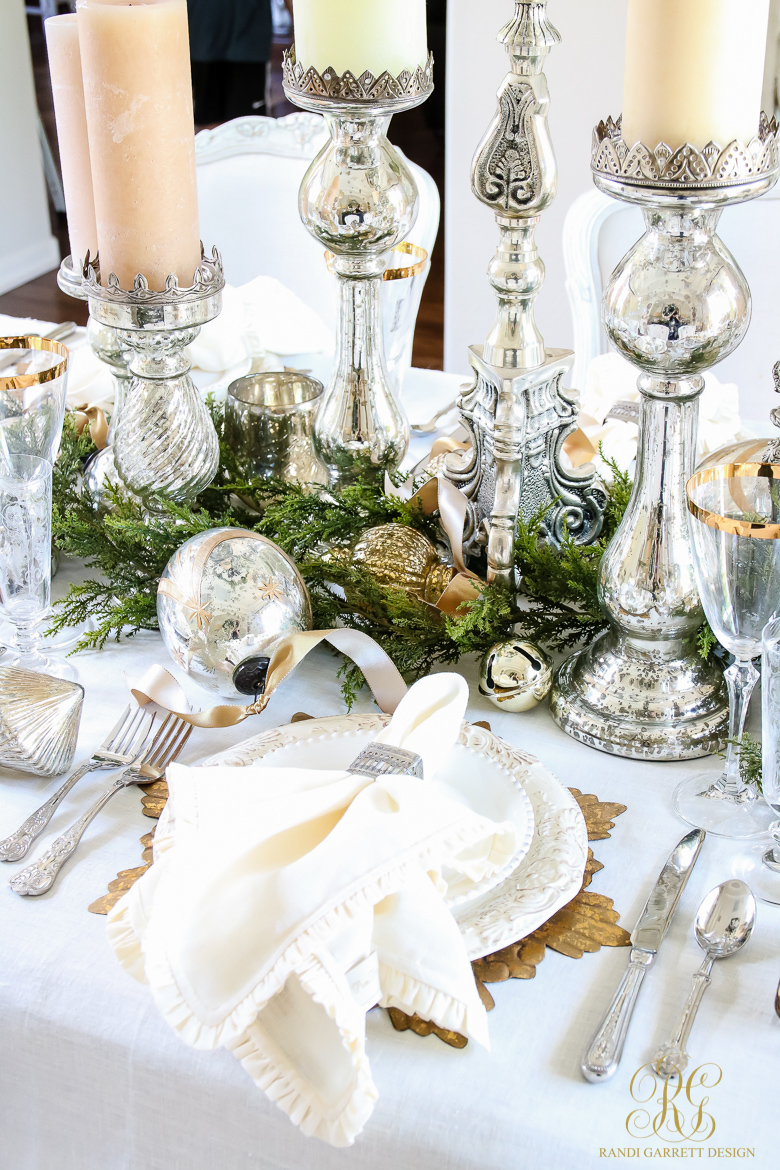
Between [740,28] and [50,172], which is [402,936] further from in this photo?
[50,172]

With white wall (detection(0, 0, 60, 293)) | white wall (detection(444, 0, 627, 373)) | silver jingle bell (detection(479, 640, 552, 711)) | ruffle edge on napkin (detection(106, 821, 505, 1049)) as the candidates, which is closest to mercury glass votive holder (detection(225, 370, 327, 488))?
silver jingle bell (detection(479, 640, 552, 711))

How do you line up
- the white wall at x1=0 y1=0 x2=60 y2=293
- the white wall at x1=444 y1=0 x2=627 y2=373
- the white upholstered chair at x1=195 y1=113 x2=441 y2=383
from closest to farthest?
the white upholstered chair at x1=195 y1=113 x2=441 y2=383, the white wall at x1=444 y1=0 x2=627 y2=373, the white wall at x1=0 y1=0 x2=60 y2=293

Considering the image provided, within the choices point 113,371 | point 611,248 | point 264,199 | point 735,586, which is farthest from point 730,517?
point 264,199

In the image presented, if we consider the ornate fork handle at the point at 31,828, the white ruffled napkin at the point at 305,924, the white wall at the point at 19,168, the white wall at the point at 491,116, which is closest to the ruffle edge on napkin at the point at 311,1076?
the white ruffled napkin at the point at 305,924

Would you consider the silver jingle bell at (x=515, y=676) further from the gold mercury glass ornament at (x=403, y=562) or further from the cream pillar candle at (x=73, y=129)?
the cream pillar candle at (x=73, y=129)

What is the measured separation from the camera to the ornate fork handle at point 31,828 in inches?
24.1

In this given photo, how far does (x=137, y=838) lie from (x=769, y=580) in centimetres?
39

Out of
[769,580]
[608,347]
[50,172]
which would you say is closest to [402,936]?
[769,580]

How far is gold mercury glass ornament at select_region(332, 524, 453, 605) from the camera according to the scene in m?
0.79

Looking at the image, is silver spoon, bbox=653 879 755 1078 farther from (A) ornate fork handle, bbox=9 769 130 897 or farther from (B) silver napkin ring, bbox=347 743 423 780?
(A) ornate fork handle, bbox=9 769 130 897

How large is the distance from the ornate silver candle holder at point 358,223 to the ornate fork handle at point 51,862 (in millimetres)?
359

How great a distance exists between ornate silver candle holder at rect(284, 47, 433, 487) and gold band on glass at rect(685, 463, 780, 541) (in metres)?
0.31

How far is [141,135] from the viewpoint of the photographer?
30.0 inches

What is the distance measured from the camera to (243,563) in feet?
2.43
